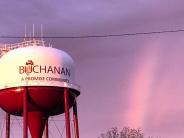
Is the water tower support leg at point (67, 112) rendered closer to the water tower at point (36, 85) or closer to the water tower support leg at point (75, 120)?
the water tower at point (36, 85)

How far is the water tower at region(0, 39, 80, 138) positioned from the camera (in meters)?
46.1

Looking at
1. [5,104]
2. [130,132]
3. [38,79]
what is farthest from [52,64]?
[130,132]

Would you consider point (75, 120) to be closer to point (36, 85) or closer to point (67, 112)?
point (67, 112)

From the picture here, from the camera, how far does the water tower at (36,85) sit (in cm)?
4609

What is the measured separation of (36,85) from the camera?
46.1 m

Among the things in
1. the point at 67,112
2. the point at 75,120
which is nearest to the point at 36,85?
the point at 67,112

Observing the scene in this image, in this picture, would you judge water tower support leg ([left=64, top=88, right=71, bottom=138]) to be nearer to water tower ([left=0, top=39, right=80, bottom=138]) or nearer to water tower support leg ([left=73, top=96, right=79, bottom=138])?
water tower ([left=0, top=39, right=80, bottom=138])

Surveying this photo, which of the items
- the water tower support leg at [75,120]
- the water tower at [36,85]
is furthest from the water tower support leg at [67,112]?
the water tower support leg at [75,120]

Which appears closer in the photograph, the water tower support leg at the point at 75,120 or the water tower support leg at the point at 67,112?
the water tower support leg at the point at 67,112

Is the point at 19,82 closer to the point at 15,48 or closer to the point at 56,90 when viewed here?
the point at 56,90

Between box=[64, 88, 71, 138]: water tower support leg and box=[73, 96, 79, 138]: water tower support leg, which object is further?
box=[73, 96, 79, 138]: water tower support leg

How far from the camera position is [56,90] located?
46.8 metres

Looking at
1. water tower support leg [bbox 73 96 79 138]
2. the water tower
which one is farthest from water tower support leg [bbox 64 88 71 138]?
water tower support leg [bbox 73 96 79 138]

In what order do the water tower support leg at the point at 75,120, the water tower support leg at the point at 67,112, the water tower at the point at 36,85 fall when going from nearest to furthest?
1. the water tower support leg at the point at 67,112
2. the water tower at the point at 36,85
3. the water tower support leg at the point at 75,120
